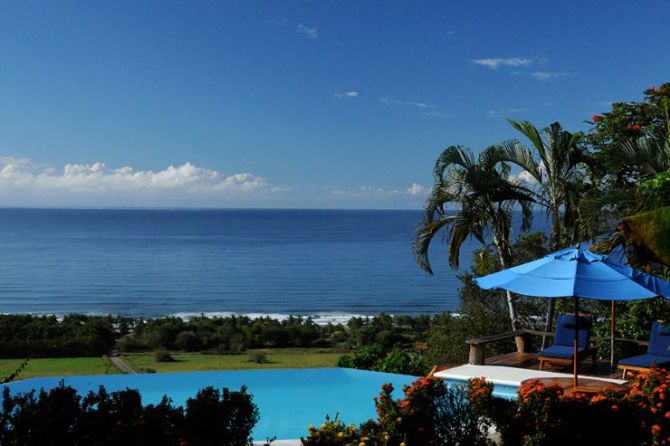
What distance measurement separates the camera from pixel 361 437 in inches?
212

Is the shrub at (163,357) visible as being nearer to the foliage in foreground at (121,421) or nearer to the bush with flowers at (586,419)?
the foliage in foreground at (121,421)

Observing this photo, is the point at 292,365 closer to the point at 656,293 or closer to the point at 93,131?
the point at 656,293

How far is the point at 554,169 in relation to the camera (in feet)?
40.1

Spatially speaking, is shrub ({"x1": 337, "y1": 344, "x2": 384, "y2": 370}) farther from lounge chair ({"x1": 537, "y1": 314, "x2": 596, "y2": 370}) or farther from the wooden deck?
lounge chair ({"x1": 537, "y1": 314, "x2": 596, "y2": 370})

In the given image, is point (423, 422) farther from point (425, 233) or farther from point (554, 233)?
point (554, 233)

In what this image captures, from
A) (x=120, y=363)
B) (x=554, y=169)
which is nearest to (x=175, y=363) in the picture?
(x=120, y=363)

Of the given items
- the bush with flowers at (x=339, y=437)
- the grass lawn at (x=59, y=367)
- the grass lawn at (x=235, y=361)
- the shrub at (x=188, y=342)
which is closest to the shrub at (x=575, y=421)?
the bush with flowers at (x=339, y=437)

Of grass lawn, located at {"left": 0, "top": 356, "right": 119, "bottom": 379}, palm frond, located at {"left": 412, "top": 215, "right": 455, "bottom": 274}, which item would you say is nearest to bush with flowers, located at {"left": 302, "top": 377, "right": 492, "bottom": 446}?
palm frond, located at {"left": 412, "top": 215, "right": 455, "bottom": 274}

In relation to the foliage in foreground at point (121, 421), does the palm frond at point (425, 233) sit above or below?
above

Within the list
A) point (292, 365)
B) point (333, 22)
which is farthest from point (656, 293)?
point (333, 22)

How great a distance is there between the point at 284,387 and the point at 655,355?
7.05 meters

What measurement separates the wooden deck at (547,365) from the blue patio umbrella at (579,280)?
1844mm

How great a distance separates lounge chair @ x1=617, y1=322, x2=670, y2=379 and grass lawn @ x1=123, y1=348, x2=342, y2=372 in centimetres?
777

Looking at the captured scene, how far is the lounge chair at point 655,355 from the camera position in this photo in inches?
352
